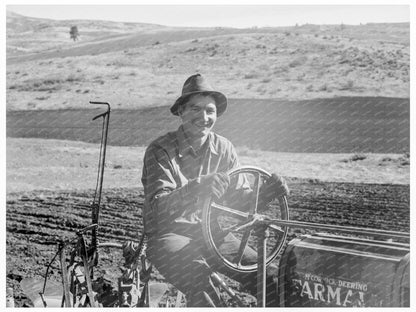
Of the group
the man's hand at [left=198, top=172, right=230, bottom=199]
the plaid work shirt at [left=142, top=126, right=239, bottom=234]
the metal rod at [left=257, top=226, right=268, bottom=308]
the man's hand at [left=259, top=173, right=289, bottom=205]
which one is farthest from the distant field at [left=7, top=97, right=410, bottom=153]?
the man's hand at [left=198, top=172, right=230, bottom=199]

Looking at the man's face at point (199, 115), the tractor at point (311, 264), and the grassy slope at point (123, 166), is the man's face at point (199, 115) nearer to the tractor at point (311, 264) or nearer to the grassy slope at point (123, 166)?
the tractor at point (311, 264)

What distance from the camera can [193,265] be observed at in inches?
134

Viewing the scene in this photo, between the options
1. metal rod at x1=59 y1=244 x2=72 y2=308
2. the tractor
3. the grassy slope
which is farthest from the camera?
the grassy slope

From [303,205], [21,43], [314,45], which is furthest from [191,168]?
[21,43]

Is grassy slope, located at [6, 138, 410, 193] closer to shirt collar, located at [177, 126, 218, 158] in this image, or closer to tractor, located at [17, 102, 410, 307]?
shirt collar, located at [177, 126, 218, 158]

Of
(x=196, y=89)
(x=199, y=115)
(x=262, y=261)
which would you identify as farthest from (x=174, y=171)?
(x=262, y=261)

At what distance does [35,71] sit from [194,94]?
63.3ft

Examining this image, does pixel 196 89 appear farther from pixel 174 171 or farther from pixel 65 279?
pixel 65 279

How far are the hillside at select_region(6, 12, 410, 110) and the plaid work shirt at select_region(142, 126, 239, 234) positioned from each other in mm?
15700

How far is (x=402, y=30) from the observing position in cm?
3031

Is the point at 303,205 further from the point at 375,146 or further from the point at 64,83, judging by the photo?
the point at 64,83

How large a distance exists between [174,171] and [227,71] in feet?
57.3

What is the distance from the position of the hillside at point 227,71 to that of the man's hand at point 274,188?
1625 centimetres

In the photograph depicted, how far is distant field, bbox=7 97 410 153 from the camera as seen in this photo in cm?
1714
